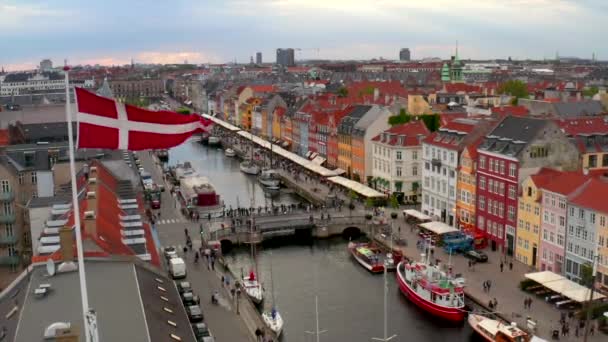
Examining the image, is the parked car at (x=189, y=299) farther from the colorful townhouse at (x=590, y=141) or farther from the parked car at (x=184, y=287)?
the colorful townhouse at (x=590, y=141)

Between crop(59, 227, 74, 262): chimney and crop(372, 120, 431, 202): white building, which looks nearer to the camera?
crop(59, 227, 74, 262): chimney

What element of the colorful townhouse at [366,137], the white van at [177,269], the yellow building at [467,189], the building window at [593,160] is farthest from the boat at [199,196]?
the building window at [593,160]

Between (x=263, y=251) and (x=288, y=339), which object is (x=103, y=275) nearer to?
(x=288, y=339)

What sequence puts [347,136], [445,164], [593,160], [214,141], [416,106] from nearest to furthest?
[593,160]
[445,164]
[347,136]
[416,106]
[214,141]

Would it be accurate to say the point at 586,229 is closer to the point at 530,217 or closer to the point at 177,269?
the point at 530,217

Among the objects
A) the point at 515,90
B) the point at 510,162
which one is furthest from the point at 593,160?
the point at 515,90

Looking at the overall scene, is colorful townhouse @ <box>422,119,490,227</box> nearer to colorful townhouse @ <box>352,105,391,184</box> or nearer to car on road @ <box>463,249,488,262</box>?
car on road @ <box>463,249,488,262</box>

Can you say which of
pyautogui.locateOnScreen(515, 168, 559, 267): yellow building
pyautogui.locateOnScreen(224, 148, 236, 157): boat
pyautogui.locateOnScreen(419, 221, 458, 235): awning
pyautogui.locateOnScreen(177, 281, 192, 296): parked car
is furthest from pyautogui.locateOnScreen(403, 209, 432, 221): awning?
pyautogui.locateOnScreen(224, 148, 236, 157): boat
